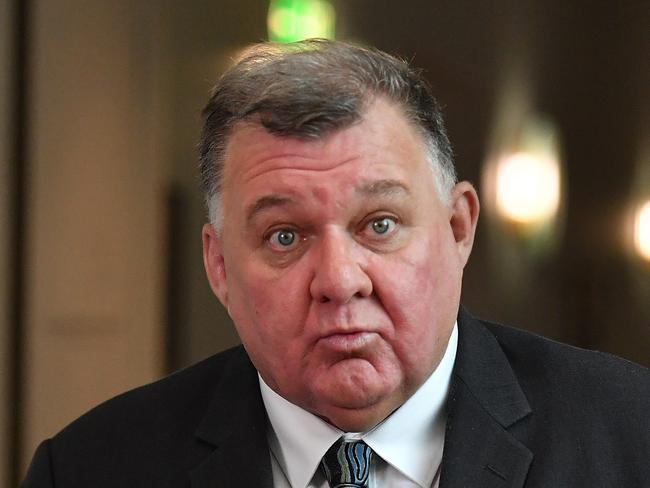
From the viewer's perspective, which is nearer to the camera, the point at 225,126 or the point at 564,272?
the point at 225,126

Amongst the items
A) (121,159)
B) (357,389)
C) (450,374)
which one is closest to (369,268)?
(357,389)

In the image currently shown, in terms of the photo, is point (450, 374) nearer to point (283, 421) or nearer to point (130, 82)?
point (283, 421)

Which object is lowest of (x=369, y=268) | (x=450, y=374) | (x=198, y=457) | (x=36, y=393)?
(x=36, y=393)

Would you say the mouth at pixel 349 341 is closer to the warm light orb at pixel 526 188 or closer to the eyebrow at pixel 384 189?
the eyebrow at pixel 384 189

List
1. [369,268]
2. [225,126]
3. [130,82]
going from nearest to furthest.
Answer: [369,268], [225,126], [130,82]

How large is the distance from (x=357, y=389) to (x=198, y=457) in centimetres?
35

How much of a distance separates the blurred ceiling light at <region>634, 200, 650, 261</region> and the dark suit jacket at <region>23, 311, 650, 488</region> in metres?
0.94

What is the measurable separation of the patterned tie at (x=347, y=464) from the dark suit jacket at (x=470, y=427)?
104 millimetres

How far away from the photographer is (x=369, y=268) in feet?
5.72

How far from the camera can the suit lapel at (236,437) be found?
6.26 ft

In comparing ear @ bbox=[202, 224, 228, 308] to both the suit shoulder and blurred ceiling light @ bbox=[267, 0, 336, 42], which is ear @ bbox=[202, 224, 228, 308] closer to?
the suit shoulder

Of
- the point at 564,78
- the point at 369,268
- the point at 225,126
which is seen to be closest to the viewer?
the point at 369,268

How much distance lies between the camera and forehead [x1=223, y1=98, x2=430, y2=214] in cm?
176

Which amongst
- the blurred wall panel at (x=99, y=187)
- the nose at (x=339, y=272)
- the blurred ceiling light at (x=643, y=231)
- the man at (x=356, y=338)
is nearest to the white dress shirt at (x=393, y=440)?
the man at (x=356, y=338)
